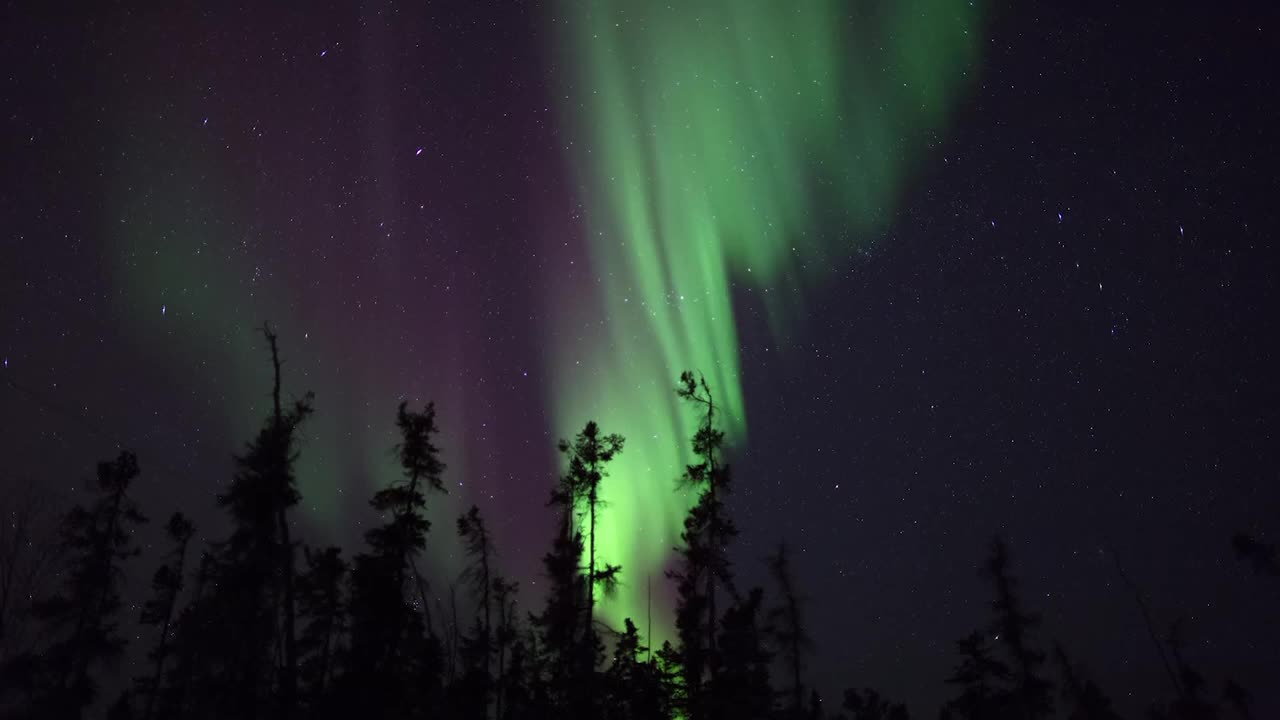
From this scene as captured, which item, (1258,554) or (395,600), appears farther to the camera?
(1258,554)

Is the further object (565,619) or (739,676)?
(565,619)

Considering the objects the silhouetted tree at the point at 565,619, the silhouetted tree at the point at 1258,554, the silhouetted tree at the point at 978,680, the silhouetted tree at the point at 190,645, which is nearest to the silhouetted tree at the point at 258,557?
the silhouetted tree at the point at 190,645

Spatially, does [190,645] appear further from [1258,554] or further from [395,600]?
[1258,554]

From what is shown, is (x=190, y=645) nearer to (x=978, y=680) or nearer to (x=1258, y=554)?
(x=978, y=680)

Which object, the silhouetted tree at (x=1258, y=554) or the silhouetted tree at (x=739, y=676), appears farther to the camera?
the silhouetted tree at (x=1258, y=554)

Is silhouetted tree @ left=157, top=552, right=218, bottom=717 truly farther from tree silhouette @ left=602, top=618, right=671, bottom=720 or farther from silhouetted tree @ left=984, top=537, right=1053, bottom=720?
silhouetted tree @ left=984, top=537, right=1053, bottom=720

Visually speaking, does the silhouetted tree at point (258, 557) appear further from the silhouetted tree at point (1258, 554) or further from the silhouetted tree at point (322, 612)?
the silhouetted tree at point (1258, 554)

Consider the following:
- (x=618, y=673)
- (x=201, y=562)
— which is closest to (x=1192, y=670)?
(x=618, y=673)

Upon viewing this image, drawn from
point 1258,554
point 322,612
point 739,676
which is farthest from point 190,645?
point 1258,554

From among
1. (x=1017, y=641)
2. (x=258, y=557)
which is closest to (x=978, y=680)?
(x=1017, y=641)

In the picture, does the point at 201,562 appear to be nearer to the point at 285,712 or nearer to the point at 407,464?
the point at 407,464

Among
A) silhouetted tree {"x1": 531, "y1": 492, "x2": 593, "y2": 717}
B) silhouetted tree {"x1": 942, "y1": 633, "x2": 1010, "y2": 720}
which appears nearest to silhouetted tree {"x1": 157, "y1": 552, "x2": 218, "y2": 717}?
silhouetted tree {"x1": 531, "y1": 492, "x2": 593, "y2": 717}

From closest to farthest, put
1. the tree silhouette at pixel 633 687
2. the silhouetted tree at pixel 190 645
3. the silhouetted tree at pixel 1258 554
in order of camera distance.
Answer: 1. the tree silhouette at pixel 633 687
2. the silhouetted tree at pixel 190 645
3. the silhouetted tree at pixel 1258 554

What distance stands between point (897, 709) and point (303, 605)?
44.0 metres
